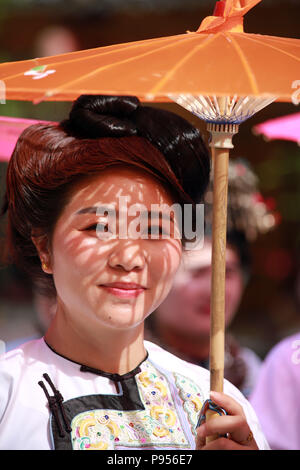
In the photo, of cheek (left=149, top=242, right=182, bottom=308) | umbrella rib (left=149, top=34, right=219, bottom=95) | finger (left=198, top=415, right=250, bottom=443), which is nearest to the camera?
umbrella rib (left=149, top=34, right=219, bottom=95)

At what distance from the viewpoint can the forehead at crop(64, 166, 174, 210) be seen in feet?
5.15

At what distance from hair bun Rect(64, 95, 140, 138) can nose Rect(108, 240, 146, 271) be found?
0.26 meters

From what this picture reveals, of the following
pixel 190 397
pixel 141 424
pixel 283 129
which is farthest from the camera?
pixel 283 129

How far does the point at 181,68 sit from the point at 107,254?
1.55 ft

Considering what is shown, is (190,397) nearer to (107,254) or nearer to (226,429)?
(226,429)

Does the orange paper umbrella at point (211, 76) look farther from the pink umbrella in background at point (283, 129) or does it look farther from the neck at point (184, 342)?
the neck at point (184, 342)

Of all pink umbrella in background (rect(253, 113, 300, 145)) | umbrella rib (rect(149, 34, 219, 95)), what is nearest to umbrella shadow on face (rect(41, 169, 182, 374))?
umbrella rib (rect(149, 34, 219, 95))

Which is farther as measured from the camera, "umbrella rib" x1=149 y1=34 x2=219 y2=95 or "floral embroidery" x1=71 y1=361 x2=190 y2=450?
"floral embroidery" x1=71 y1=361 x2=190 y2=450

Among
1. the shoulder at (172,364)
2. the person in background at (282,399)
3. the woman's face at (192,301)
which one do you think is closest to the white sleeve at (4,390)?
the shoulder at (172,364)

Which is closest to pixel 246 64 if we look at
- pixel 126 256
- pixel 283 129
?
pixel 126 256

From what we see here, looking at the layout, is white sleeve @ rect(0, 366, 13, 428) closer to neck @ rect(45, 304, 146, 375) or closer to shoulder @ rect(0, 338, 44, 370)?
shoulder @ rect(0, 338, 44, 370)

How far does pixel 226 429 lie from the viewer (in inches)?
58.7

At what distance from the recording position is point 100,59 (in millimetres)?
1423
